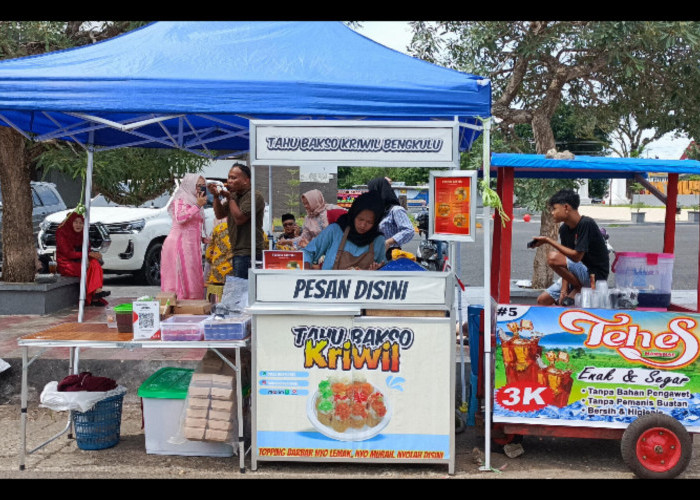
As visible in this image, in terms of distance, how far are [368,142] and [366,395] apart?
170 cm

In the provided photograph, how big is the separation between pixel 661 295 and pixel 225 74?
3.50m

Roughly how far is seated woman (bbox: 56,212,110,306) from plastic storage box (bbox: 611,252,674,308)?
7.13 meters

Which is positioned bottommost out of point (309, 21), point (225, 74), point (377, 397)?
point (377, 397)

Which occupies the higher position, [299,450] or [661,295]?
[661,295]

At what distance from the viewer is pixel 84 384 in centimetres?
547

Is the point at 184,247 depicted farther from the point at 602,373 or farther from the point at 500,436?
the point at 602,373

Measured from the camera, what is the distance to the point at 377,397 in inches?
199

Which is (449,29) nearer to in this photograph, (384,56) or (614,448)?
(384,56)

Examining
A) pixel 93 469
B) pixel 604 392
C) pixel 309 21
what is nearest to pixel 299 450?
pixel 93 469

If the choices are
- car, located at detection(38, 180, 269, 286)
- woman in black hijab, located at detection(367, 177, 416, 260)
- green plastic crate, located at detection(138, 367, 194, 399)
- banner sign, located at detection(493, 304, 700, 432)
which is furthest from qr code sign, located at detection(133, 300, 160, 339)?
car, located at detection(38, 180, 269, 286)

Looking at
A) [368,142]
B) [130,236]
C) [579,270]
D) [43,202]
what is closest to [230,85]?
[368,142]

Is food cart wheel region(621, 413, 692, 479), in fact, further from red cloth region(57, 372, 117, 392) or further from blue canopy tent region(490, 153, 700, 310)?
red cloth region(57, 372, 117, 392)

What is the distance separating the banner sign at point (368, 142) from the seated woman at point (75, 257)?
19.4 feet

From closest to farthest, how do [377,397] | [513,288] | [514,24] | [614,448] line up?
[377,397], [614,448], [514,24], [513,288]
